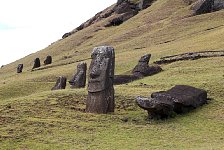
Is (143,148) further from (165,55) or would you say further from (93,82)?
(165,55)

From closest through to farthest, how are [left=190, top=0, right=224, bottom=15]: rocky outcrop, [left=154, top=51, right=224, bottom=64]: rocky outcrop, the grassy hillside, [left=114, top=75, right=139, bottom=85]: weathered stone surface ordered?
1. the grassy hillside
2. [left=114, top=75, right=139, bottom=85]: weathered stone surface
3. [left=154, top=51, right=224, bottom=64]: rocky outcrop
4. [left=190, top=0, right=224, bottom=15]: rocky outcrop

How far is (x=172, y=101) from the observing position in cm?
2483

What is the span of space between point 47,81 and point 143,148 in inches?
1264

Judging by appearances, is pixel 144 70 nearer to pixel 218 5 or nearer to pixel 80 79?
pixel 80 79

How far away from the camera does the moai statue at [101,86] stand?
26203 millimetres

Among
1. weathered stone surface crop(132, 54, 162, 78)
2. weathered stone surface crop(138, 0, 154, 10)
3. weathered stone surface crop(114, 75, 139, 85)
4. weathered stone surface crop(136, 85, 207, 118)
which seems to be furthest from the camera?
weathered stone surface crop(138, 0, 154, 10)

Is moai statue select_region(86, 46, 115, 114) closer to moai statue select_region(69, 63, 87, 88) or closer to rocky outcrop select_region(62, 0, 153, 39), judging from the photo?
moai statue select_region(69, 63, 87, 88)

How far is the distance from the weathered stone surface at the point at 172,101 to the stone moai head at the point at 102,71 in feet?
9.10

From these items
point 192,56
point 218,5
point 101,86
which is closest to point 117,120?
point 101,86

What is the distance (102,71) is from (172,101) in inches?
170

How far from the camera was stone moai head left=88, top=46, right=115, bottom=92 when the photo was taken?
26.5 metres

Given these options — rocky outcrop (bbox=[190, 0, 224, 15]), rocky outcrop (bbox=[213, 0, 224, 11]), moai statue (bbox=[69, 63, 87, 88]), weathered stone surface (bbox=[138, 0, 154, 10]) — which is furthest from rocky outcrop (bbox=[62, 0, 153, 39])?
moai statue (bbox=[69, 63, 87, 88])

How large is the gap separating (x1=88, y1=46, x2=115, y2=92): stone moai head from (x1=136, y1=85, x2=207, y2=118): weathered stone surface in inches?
109

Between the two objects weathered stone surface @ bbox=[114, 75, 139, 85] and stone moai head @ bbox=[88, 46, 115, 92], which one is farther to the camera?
weathered stone surface @ bbox=[114, 75, 139, 85]
